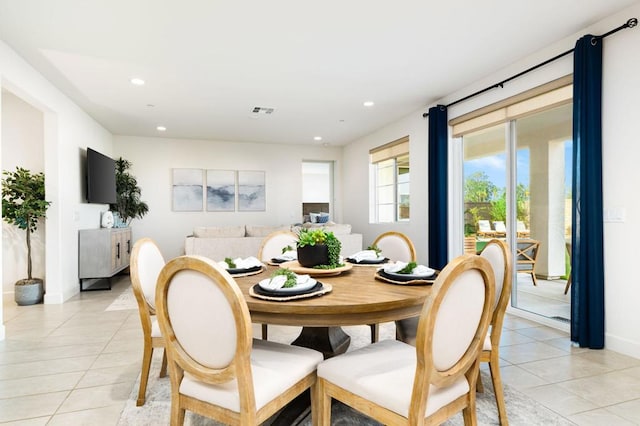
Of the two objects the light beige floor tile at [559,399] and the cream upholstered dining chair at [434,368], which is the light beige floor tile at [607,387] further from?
the cream upholstered dining chair at [434,368]

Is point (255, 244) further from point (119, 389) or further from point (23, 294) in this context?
point (119, 389)

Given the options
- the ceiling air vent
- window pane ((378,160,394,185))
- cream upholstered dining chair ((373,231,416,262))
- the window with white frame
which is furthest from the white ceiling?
cream upholstered dining chair ((373,231,416,262))

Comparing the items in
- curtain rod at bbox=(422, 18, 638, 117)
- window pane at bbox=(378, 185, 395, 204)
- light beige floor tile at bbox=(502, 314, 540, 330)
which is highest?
curtain rod at bbox=(422, 18, 638, 117)

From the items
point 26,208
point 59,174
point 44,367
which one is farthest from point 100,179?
point 44,367

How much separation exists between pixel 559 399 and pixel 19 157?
244 inches

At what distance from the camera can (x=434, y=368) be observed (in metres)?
1.23

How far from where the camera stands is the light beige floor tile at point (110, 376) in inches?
93.2

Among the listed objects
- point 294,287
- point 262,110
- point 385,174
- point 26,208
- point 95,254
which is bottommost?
point 95,254

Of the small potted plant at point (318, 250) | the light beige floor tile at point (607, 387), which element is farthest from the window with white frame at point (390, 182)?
the small potted plant at point (318, 250)

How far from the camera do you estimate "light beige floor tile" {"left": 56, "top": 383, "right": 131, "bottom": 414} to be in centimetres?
207

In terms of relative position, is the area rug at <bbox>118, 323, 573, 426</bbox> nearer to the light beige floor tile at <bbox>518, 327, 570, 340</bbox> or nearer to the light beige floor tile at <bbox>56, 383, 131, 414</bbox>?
the light beige floor tile at <bbox>56, 383, 131, 414</bbox>

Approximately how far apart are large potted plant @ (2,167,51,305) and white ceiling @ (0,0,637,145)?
1.20 m

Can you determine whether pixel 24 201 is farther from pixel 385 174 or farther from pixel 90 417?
pixel 385 174

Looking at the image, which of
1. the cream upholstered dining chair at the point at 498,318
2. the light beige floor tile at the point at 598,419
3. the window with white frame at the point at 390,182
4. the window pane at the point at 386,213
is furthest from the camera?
the window pane at the point at 386,213
